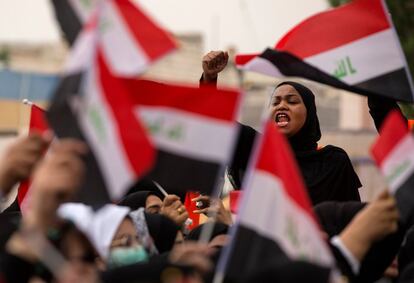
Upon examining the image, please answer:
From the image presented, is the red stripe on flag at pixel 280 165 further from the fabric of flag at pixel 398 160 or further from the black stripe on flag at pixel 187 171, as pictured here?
the fabric of flag at pixel 398 160

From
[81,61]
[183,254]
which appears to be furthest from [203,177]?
[81,61]

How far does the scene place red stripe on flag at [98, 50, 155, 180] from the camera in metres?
4.72

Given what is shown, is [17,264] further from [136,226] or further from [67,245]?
[136,226]

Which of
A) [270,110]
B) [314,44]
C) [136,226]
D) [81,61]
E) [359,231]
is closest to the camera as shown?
[81,61]

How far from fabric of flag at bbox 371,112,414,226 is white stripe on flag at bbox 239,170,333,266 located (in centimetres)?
43

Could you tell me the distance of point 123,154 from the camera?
15.5 ft

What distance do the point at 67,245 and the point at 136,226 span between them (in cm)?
83

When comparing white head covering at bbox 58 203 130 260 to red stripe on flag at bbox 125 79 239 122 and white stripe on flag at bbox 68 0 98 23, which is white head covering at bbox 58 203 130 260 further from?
white stripe on flag at bbox 68 0 98 23

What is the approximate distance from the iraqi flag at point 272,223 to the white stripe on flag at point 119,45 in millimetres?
531

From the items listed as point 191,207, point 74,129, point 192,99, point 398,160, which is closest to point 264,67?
point 192,99

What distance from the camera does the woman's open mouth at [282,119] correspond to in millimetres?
7238

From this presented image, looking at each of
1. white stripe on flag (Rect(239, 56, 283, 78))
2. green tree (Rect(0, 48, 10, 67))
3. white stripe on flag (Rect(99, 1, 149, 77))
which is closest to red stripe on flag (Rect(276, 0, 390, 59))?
white stripe on flag (Rect(239, 56, 283, 78))

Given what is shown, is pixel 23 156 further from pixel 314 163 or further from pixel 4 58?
pixel 4 58

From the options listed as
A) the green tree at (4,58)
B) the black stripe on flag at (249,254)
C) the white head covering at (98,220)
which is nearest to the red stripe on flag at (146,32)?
the white head covering at (98,220)
